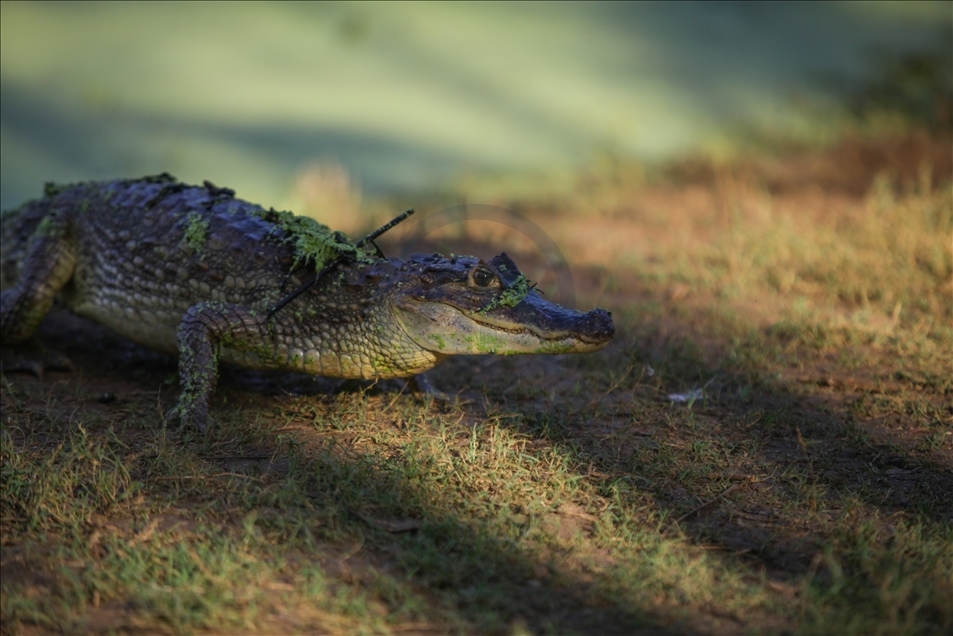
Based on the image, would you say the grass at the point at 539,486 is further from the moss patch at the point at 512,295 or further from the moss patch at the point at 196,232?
the moss patch at the point at 196,232

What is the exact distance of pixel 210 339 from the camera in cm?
471

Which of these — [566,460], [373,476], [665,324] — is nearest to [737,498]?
[566,460]

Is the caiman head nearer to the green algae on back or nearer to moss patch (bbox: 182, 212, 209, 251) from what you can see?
the green algae on back

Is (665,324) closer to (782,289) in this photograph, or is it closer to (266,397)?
(782,289)

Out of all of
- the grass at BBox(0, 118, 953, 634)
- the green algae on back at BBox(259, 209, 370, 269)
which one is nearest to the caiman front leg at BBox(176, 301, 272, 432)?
the grass at BBox(0, 118, 953, 634)

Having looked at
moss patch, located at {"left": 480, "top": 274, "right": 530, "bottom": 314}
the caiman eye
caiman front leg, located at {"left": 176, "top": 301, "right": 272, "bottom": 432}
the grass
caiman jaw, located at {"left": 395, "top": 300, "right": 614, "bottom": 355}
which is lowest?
the grass

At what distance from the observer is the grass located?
312 cm

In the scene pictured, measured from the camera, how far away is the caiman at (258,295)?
450cm

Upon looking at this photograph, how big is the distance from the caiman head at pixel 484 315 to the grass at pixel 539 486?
0.42 m

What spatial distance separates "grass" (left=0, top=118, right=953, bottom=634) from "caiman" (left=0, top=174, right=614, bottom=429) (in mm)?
306

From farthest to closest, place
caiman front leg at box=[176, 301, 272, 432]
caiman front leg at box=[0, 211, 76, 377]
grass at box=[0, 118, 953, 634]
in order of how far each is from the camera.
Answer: caiman front leg at box=[0, 211, 76, 377] → caiman front leg at box=[176, 301, 272, 432] → grass at box=[0, 118, 953, 634]

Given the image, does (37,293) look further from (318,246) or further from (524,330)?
(524,330)

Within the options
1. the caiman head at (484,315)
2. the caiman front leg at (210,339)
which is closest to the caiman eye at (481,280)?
the caiman head at (484,315)

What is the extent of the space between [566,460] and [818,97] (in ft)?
34.6
